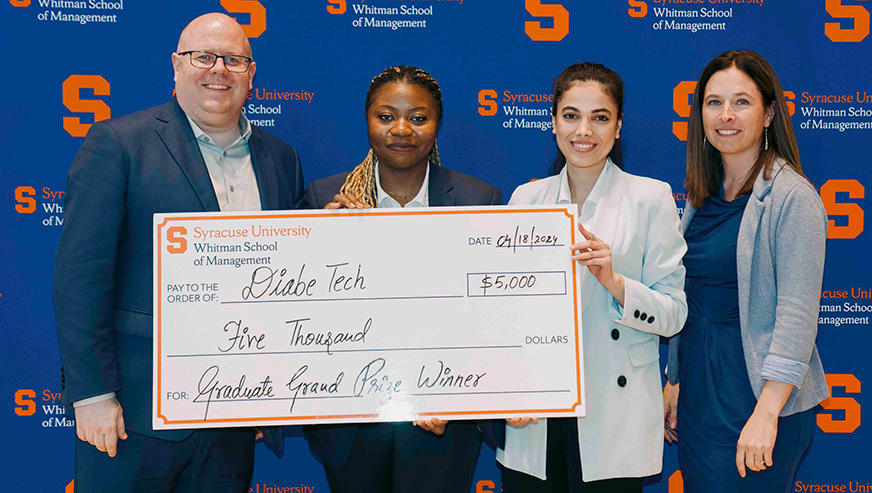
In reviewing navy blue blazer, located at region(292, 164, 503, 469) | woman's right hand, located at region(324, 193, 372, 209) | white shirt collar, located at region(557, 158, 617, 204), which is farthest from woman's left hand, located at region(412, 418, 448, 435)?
white shirt collar, located at region(557, 158, 617, 204)

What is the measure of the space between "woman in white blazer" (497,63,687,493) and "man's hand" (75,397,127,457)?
4.16ft

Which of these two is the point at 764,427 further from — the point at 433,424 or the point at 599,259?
the point at 433,424

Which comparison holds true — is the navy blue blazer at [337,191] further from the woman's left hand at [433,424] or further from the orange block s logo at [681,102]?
the orange block s logo at [681,102]

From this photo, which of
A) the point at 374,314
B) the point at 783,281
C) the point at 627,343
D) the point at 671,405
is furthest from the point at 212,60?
the point at 671,405

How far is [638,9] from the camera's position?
2.88m

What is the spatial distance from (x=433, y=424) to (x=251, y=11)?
6.63ft

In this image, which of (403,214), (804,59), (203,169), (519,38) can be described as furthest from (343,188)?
(804,59)

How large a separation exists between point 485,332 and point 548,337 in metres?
0.20

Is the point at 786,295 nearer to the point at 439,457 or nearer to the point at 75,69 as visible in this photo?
the point at 439,457

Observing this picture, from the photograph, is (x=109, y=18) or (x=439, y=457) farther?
(x=109, y=18)

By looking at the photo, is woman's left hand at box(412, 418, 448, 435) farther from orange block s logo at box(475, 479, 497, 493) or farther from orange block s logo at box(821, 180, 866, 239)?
orange block s logo at box(821, 180, 866, 239)

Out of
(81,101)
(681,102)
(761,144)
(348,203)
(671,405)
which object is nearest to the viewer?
(348,203)

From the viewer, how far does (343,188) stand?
87.0 inches

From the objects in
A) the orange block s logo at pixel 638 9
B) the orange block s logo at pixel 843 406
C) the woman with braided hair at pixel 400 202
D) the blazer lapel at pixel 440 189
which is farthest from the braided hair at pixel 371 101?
the orange block s logo at pixel 843 406
